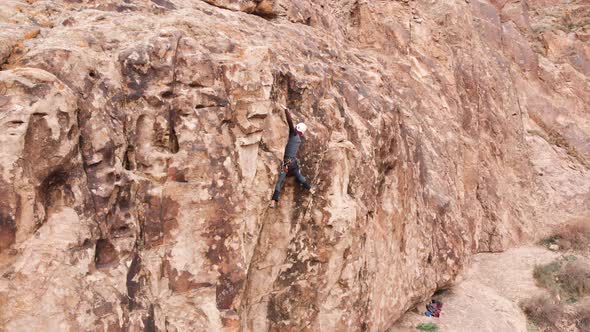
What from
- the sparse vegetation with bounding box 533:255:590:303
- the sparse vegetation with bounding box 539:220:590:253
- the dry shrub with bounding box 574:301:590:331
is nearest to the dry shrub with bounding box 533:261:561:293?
the sparse vegetation with bounding box 533:255:590:303

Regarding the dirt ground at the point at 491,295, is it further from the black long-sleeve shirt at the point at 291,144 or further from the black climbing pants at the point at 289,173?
the black long-sleeve shirt at the point at 291,144

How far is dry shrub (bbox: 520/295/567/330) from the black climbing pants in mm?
7952

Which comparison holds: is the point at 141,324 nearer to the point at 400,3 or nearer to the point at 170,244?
the point at 170,244

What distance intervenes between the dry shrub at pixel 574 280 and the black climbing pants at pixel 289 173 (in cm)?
942

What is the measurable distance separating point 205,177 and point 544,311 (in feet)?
32.0

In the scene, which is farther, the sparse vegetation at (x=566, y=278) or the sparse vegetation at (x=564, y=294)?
the sparse vegetation at (x=566, y=278)

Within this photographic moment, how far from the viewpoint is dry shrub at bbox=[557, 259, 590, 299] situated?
39.7 feet

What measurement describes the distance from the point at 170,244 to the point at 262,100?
85.5 inches

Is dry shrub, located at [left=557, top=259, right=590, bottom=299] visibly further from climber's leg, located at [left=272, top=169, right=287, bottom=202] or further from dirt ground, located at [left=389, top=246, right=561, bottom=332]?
climber's leg, located at [left=272, top=169, right=287, bottom=202]

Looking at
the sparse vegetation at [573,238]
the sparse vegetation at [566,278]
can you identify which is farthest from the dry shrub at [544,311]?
the sparse vegetation at [573,238]

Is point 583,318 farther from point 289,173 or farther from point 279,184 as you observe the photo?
point 279,184

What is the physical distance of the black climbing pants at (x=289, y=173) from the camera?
6.31 metres

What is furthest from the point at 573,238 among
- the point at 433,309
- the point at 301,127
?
the point at 301,127

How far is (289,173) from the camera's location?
6613 millimetres
